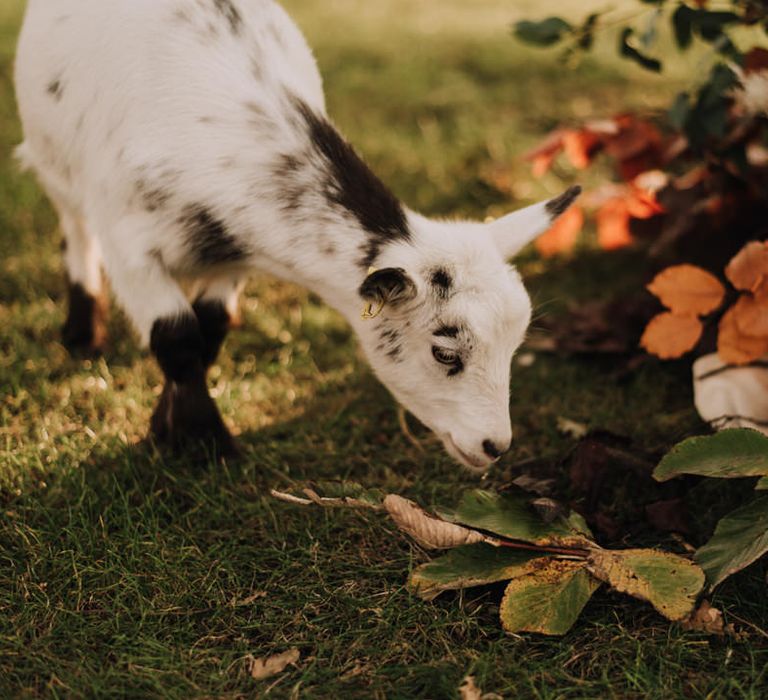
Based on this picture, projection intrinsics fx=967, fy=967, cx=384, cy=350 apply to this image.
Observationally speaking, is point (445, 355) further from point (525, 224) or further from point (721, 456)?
point (721, 456)

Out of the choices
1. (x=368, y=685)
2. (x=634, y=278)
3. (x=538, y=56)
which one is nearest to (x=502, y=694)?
(x=368, y=685)

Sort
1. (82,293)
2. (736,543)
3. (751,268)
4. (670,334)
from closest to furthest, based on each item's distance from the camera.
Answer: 1. (736,543)
2. (751,268)
3. (670,334)
4. (82,293)

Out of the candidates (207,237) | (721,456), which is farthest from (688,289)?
(207,237)

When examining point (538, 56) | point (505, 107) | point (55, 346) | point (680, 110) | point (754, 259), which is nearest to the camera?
Answer: point (754, 259)

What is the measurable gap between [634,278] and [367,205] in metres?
2.11

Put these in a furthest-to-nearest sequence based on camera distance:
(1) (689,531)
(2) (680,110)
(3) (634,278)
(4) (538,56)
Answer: (4) (538,56) < (3) (634,278) < (2) (680,110) < (1) (689,531)

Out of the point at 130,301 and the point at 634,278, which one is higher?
the point at 130,301

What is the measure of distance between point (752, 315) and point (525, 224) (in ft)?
2.86

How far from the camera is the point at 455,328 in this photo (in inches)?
111

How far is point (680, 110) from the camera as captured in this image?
3842mm

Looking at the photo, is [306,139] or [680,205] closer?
[306,139]

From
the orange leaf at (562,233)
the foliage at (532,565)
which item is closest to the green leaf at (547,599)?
the foliage at (532,565)

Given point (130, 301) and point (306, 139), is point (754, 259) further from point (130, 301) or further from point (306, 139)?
point (130, 301)

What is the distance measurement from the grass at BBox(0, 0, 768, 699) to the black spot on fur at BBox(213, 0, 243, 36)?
137cm
